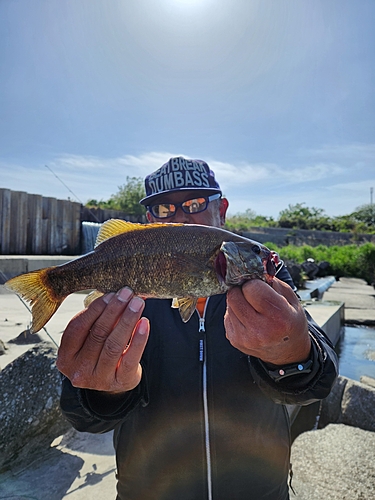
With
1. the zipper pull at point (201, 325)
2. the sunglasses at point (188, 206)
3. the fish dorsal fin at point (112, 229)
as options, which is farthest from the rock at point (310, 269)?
the fish dorsal fin at point (112, 229)

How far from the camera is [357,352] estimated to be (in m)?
10.9

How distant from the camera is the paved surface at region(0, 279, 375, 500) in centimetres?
323

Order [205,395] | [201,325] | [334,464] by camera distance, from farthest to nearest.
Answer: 1. [334,464]
2. [201,325]
3. [205,395]

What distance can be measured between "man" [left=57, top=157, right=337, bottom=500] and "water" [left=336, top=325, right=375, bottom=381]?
26.1ft

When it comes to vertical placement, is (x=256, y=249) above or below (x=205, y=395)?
above

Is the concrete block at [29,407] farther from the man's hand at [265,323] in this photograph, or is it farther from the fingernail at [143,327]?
the man's hand at [265,323]

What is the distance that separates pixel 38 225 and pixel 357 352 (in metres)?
13.3

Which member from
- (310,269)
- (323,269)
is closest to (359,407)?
(310,269)

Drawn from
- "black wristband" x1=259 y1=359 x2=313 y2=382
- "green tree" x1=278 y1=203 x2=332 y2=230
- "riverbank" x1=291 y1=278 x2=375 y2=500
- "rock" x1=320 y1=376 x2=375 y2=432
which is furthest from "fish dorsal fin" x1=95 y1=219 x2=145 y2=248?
"green tree" x1=278 y1=203 x2=332 y2=230

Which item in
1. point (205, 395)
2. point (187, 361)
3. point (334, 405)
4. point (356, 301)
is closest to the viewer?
point (205, 395)

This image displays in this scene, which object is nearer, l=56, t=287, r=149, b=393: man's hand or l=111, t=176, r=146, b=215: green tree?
l=56, t=287, r=149, b=393: man's hand

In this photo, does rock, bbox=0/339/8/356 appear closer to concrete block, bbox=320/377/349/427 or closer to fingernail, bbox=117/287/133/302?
fingernail, bbox=117/287/133/302

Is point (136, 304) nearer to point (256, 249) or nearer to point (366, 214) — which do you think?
point (256, 249)

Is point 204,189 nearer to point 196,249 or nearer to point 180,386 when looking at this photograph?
point 196,249
